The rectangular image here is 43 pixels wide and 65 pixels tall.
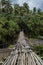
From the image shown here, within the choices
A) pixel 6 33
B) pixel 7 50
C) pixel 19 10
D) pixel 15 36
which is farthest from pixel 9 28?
pixel 19 10

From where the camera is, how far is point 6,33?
26156 mm

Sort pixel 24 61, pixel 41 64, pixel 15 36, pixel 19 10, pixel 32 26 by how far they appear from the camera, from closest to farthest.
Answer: pixel 41 64 < pixel 24 61 < pixel 15 36 < pixel 32 26 < pixel 19 10

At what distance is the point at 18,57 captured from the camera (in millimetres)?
9039

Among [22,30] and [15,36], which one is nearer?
[15,36]

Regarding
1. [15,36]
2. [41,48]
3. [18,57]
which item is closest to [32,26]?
[15,36]

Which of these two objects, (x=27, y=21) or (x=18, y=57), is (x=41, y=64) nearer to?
(x=18, y=57)

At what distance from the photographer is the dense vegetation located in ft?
86.9

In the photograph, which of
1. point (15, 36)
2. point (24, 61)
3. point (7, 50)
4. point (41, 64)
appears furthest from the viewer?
point (15, 36)

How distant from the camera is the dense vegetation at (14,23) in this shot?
2650 centimetres

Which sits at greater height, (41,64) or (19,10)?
(41,64)

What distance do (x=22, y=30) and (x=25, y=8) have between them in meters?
7.07

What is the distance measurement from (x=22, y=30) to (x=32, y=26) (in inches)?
53.1

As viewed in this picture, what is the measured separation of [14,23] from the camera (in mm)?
28672

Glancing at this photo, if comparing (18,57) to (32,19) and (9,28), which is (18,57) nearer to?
(9,28)
